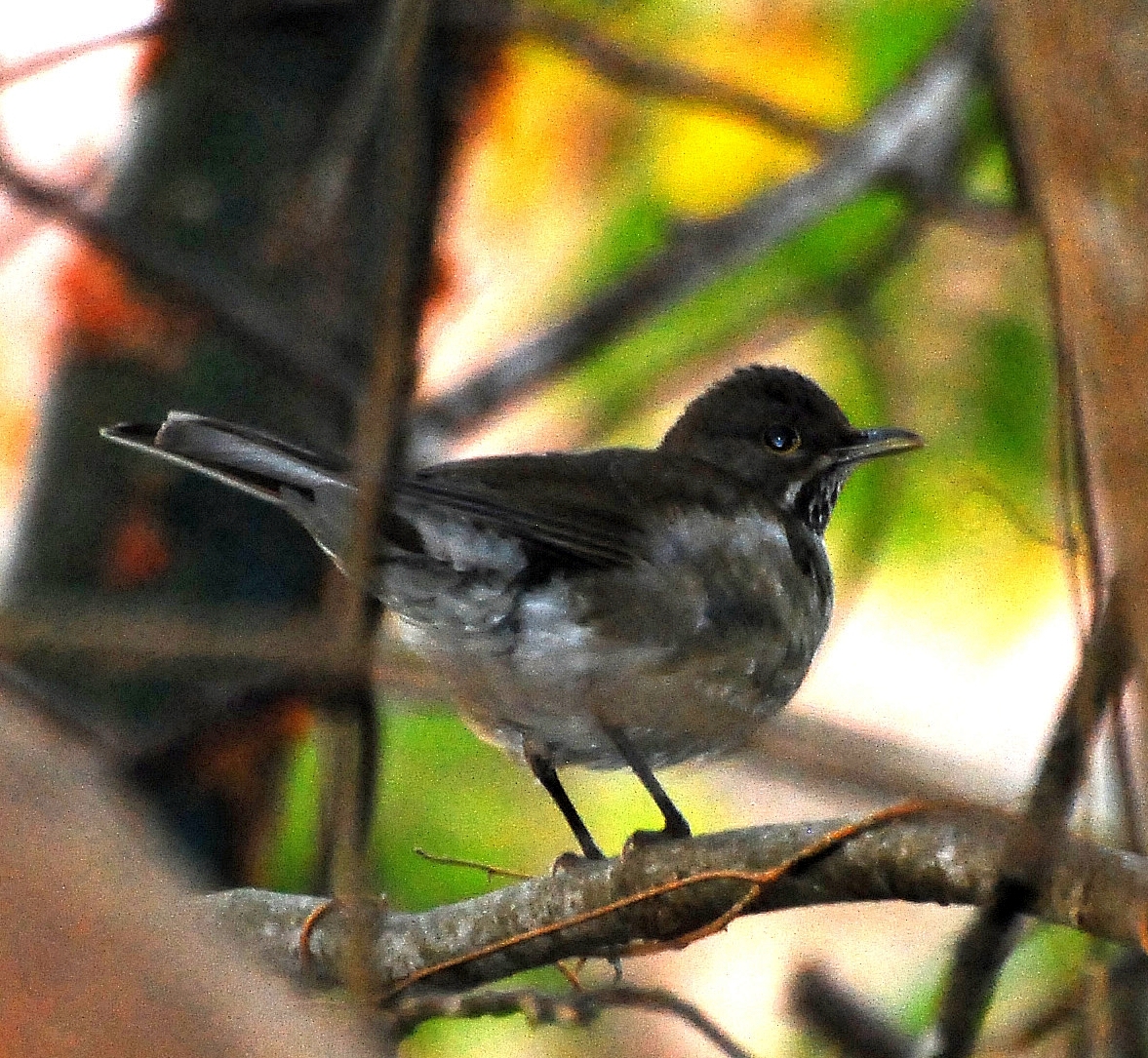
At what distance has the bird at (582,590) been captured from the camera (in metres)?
3.61

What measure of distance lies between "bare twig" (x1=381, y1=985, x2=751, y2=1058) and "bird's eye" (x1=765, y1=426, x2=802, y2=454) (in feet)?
7.53

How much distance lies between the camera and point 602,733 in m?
4.03

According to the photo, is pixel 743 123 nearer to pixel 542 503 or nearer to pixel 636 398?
pixel 636 398

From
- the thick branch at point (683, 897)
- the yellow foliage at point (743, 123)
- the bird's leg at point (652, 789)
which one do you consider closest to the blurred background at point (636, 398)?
the yellow foliage at point (743, 123)

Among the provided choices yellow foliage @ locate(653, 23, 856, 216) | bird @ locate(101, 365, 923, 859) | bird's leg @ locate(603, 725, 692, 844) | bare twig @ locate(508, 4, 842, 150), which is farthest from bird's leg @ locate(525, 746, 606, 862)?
yellow foliage @ locate(653, 23, 856, 216)

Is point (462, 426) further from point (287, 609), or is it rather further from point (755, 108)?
point (755, 108)

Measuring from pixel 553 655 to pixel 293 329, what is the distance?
66.6 inches

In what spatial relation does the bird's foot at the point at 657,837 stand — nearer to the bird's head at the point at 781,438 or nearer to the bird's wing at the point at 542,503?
the bird's wing at the point at 542,503

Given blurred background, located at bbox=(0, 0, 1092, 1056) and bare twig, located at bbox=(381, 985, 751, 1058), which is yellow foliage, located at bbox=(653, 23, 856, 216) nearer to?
blurred background, located at bbox=(0, 0, 1092, 1056)

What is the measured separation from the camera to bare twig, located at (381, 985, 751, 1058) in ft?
9.51

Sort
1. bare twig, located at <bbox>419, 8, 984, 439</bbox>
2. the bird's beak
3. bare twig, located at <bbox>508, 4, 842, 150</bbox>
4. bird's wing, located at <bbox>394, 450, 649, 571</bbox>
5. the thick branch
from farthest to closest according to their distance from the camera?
bare twig, located at <bbox>419, 8, 984, 439</bbox> → bare twig, located at <bbox>508, 4, 842, 150</bbox> → the bird's beak → bird's wing, located at <bbox>394, 450, 649, 571</bbox> → the thick branch

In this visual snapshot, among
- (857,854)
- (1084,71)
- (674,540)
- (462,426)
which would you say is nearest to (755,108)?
(462,426)

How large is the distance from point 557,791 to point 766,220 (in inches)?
81.4

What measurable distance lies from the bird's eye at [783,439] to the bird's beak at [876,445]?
0.48ft
